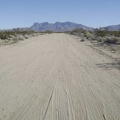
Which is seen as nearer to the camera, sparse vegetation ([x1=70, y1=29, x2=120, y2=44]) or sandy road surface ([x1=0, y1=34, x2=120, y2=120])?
sandy road surface ([x1=0, y1=34, x2=120, y2=120])

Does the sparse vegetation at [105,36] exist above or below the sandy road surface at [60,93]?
below

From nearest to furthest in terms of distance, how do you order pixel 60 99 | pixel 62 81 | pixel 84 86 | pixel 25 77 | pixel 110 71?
pixel 60 99 < pixel 84 86 < pixel 62 81 < pixel 25 77 < pixel 110 71

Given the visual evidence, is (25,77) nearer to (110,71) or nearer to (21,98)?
(21,98)

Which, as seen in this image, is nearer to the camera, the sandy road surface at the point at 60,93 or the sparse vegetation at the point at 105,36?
the sandy road surface at the point at 60,93

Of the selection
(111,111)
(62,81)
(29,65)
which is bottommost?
(29,65)

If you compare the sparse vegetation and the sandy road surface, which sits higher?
the sandy road surface

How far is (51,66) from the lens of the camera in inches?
537

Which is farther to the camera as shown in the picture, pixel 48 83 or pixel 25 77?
pixel 25 77

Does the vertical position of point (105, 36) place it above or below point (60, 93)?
below

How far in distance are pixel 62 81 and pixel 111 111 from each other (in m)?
3.70

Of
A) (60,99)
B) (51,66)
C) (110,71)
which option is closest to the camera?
(60,99)

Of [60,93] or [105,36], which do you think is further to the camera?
[105,36]

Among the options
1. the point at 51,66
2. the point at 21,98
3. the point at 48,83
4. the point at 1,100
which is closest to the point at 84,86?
the point at 48,83

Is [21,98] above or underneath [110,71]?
above
